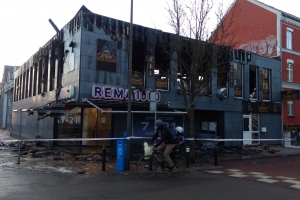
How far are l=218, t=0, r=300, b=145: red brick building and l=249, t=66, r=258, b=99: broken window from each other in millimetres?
2722

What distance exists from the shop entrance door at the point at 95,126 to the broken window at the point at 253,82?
439 inches

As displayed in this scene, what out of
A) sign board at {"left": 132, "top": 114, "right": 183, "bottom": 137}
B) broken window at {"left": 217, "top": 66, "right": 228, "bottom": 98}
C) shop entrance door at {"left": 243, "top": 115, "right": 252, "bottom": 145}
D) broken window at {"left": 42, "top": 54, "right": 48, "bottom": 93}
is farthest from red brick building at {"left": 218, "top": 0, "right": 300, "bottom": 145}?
broken window at {"left": 42, "top": 54, "right": 48, "bottom": 93}

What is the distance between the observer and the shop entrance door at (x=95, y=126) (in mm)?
16219

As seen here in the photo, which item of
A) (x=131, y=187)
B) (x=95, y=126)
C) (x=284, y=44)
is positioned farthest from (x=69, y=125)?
(x=284, y=44)

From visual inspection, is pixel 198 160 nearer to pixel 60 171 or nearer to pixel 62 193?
pixel 60 171

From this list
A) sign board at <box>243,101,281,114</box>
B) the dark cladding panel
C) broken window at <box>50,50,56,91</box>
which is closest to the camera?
broken window at <box>50,50,56,91</box>

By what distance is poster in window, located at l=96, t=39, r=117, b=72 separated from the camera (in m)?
14.9

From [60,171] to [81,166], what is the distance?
3.72 ft

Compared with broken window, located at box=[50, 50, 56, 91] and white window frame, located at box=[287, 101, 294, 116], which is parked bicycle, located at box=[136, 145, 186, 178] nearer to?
broken window, located at box=[50, 50, 56, 91]

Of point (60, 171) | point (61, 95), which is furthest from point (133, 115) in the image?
point (60, 171)

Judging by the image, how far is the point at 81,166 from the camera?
1148cm

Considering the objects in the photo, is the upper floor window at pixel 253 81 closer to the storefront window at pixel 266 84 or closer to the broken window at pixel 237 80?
the storefront window at pixel 266 84

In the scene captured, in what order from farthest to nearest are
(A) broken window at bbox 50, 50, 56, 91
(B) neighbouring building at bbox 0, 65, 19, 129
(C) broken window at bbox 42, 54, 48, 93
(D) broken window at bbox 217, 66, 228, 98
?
(B) neighbouring building at bbox 0, 65, 19, 129 < (C) broken window at bbox 42, 54, 48, 93 < (D) broken window at bbox 217, 66, 228, 98 < (A) broken window at bbox 50, 50, 56, 91

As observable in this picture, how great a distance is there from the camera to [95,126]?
16391mm
